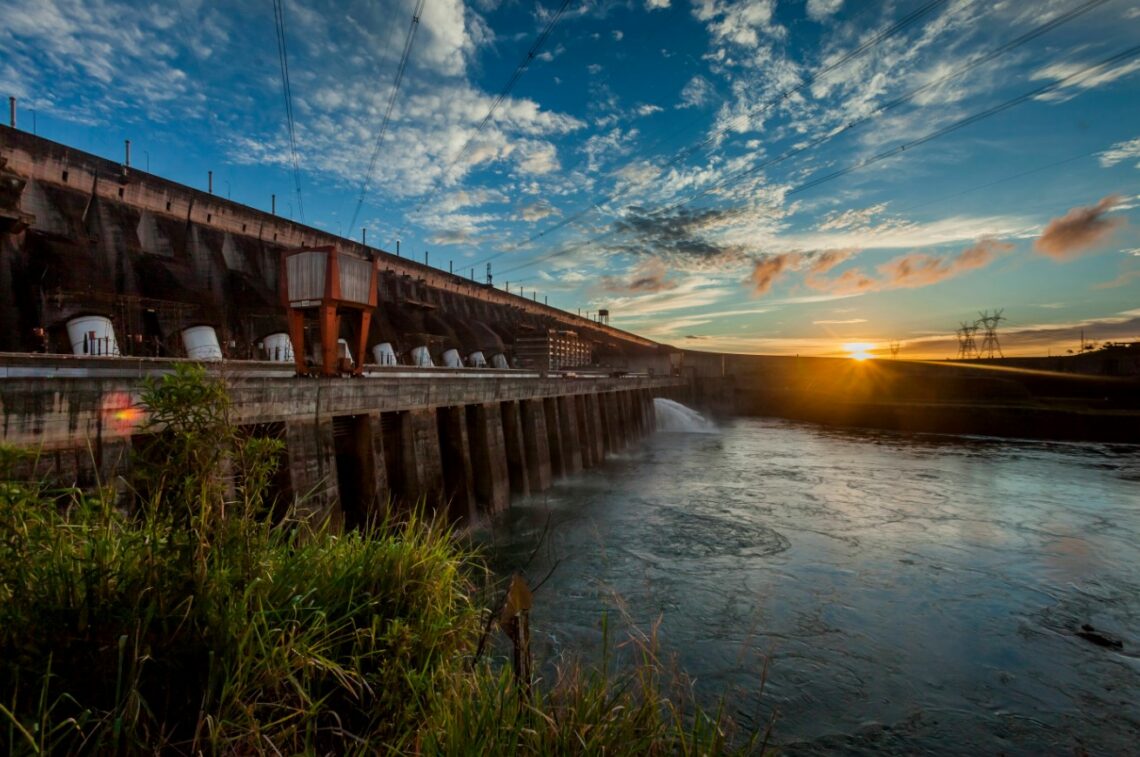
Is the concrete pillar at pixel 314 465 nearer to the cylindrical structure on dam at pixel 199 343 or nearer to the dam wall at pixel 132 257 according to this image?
the dam wall at pixel 132 257

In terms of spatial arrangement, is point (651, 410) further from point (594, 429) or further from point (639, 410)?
point (594, 429)

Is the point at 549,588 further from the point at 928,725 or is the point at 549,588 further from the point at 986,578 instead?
the point at 986,578

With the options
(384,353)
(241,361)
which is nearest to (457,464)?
(241,361)

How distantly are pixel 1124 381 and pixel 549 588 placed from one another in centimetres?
6349

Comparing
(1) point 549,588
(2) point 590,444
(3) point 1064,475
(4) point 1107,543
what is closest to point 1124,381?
(3) point 1064,475

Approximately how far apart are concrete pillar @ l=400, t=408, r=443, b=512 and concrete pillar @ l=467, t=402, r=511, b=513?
2.31 m

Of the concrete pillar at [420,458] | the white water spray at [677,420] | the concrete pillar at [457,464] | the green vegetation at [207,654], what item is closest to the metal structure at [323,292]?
the concrete pillar at [420,458]

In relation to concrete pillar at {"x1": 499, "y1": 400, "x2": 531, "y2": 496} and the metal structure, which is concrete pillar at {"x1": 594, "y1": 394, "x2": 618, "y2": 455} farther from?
the metal structure

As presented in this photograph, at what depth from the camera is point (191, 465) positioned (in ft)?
10.2

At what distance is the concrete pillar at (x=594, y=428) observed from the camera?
24.6 m

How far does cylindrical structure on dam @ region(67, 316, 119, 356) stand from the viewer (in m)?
15.9

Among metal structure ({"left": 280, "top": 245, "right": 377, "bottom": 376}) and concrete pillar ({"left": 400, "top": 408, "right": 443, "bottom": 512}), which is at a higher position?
metal structure ({"left": 280, "top": 245, "right": 377, "bottom": 376})

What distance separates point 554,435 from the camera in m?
20.5

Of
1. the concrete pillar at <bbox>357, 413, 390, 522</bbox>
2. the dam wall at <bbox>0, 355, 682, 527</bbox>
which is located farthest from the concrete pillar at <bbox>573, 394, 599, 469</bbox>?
the concrete pillar at <bbox>357, 413, 390, 522</bbox>
